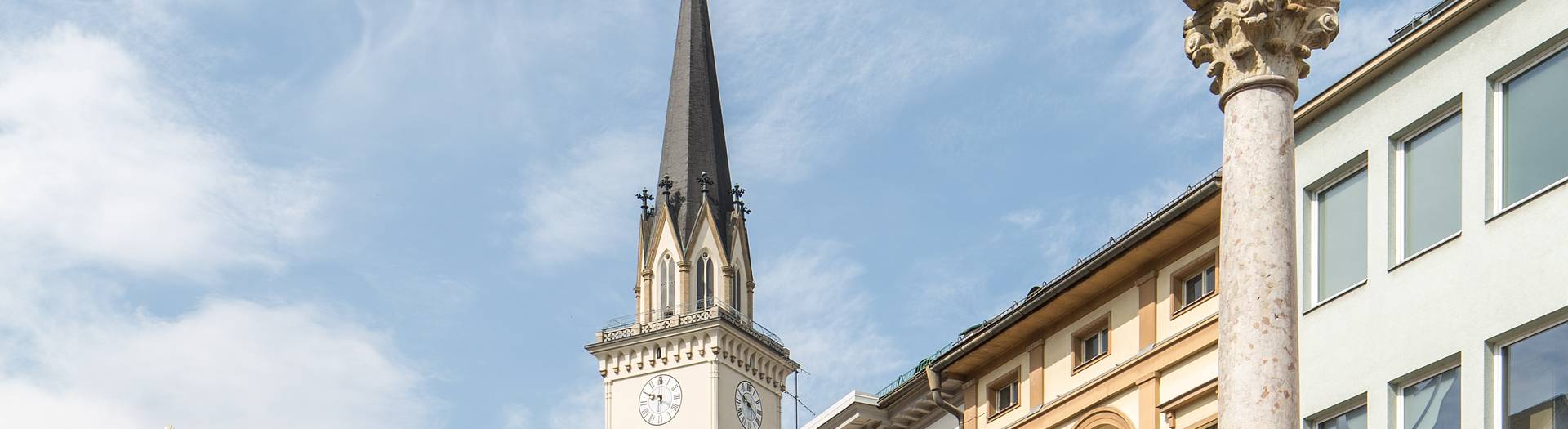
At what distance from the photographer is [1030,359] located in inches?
1825

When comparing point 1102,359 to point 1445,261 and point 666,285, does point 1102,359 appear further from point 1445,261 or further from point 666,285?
point 666,285

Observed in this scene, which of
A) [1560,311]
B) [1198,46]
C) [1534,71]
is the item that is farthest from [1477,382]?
[1198,46]

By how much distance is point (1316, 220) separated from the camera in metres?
32.6

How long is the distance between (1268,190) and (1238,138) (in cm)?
68

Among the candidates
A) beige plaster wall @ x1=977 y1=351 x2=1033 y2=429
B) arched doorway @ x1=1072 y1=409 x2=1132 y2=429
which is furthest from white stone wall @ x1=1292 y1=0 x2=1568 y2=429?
beige plaster wall @ x1=977 y1=351 x2=1033 y2=429

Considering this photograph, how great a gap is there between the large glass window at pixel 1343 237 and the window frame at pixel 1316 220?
0.03 meters

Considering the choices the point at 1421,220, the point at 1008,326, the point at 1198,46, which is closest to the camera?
the point at 1198,46

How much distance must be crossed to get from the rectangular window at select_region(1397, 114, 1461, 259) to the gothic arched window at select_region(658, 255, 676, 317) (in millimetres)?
94961

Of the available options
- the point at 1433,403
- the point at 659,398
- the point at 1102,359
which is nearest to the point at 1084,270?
the point at 1102,359

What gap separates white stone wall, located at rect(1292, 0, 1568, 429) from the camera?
27562mm

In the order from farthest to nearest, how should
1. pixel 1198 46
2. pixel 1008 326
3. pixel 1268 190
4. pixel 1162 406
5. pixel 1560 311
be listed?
1. pixel 1008 326
2. pixel 1162 406
3. pixel 1560 311
4. pixel 1198 46
5. pixel 1268 190

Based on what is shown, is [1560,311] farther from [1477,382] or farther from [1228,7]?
[1228,7]

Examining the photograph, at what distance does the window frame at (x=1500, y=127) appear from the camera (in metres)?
27.8

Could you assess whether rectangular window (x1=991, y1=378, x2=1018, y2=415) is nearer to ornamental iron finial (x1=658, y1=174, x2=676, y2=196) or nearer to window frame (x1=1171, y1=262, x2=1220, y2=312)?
window frame (x1=1171, y1=262, x2=1220, y2=312)
